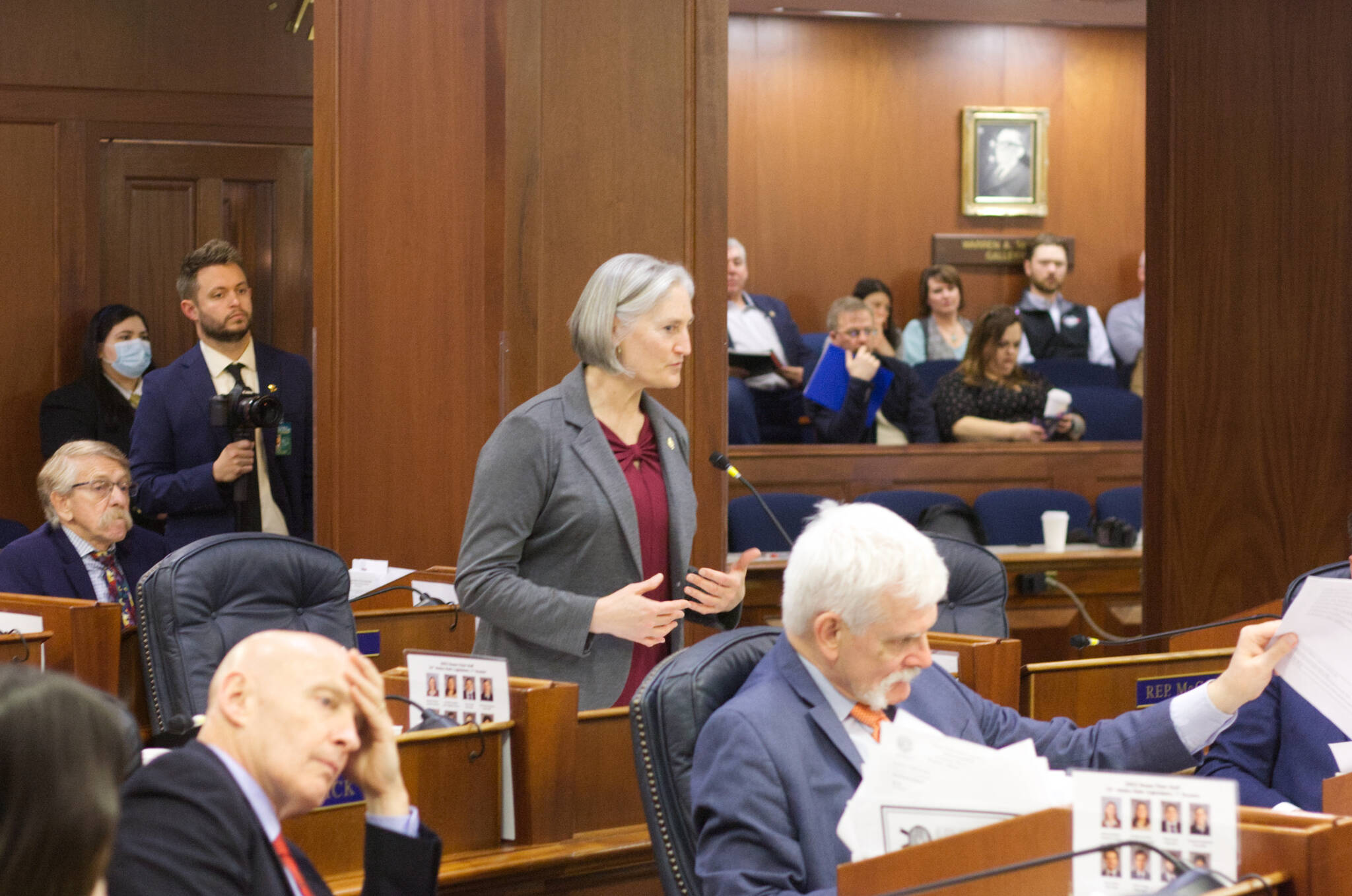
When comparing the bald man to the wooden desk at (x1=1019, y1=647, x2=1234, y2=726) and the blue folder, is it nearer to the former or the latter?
the wooden desk at (x1=1019, y1=647, x2=1234, y2=726)

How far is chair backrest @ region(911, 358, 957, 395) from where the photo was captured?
7.63m

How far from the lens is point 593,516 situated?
2.65 meters

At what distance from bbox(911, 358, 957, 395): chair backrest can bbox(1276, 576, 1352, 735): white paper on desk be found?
5567 millimetres

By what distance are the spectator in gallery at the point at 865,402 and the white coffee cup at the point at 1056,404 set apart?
488 mm

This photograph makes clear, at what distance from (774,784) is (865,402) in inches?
184

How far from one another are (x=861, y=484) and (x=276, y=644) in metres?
4.87

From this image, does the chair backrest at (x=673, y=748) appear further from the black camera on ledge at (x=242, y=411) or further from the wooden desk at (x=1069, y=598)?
the wooden desk at (x=1069, y=598)

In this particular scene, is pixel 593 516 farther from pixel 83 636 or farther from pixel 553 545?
pixel 83 636

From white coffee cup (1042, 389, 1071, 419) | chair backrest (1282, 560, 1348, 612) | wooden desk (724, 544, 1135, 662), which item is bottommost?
wooden desk (724, 544, 1135, 662)

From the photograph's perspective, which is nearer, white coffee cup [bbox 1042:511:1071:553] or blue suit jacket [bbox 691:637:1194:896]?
blue suit jacket [bbox 691:637:1194:896]

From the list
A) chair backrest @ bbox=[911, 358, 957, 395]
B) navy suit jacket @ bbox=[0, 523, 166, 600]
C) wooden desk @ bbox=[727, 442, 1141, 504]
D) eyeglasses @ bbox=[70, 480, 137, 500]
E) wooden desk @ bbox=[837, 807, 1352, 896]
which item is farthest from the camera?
chair backrest @ bbox=[911, 358, 957, 395]

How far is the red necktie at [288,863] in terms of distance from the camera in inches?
58.7

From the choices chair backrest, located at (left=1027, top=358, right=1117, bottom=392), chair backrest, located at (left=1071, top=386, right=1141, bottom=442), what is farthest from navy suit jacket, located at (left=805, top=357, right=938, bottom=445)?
chair backrest, located at (left=1027, top=358, right=1117, bottom=392)

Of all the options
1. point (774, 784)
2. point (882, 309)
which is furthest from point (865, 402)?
point (774, 784)
